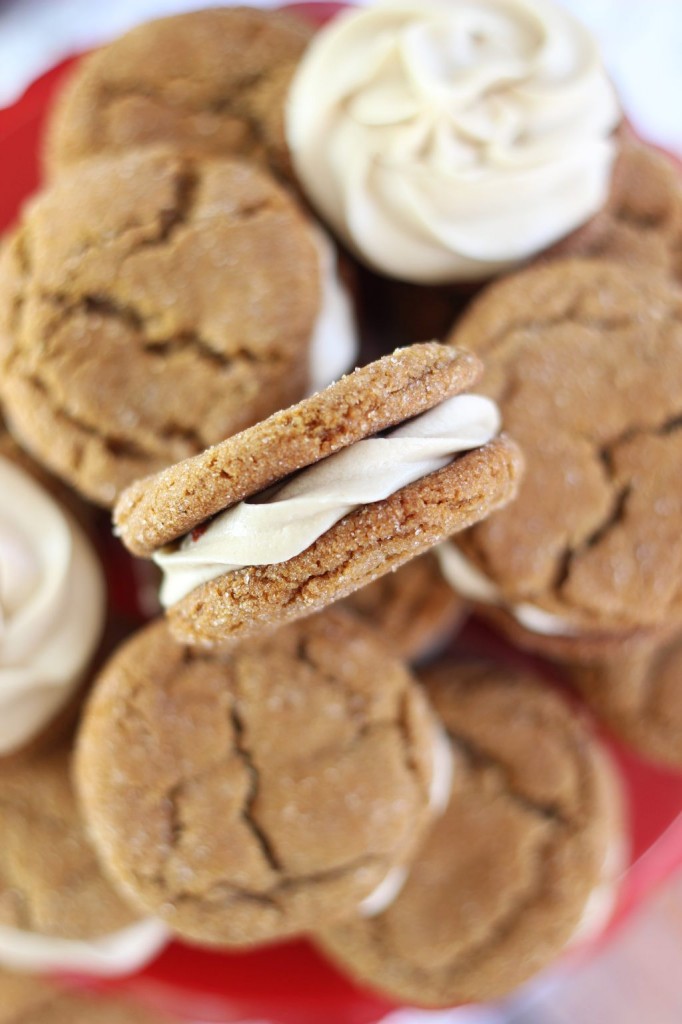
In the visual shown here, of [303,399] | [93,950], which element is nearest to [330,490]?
[303,399]

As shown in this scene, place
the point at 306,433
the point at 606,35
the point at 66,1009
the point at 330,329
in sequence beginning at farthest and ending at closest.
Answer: the point at 606,35 → the point at 66,1009 → the point at 330,329 → the point at 306,433

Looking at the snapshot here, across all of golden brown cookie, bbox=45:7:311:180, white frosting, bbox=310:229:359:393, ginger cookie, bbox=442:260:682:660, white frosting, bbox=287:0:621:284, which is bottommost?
ginger cookie, bbox=442:260:682:660

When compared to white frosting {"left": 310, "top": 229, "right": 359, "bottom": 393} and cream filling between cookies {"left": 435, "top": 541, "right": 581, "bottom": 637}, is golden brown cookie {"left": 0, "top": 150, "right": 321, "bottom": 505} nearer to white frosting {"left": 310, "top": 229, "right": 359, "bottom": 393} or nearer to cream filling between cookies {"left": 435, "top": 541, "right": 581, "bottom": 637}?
white frosting {"left": 310, "top": 229, "right": 359, "bottom": 393}

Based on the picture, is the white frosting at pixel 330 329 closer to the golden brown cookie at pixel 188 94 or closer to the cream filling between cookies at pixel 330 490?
the golden brown cookie at pixel 188 94

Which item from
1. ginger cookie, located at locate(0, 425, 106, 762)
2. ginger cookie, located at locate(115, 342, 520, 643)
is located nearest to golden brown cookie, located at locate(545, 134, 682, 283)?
ginger cookie, located at locate(115, 342, 520, 643)

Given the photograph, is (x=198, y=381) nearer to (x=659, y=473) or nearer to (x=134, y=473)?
(x=134, y=473)

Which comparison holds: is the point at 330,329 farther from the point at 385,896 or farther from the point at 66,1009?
the point at 66,1009

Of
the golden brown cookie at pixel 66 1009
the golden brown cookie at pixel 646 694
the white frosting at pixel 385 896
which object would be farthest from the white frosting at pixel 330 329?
the golden brown cookie at pixel 66 1009
